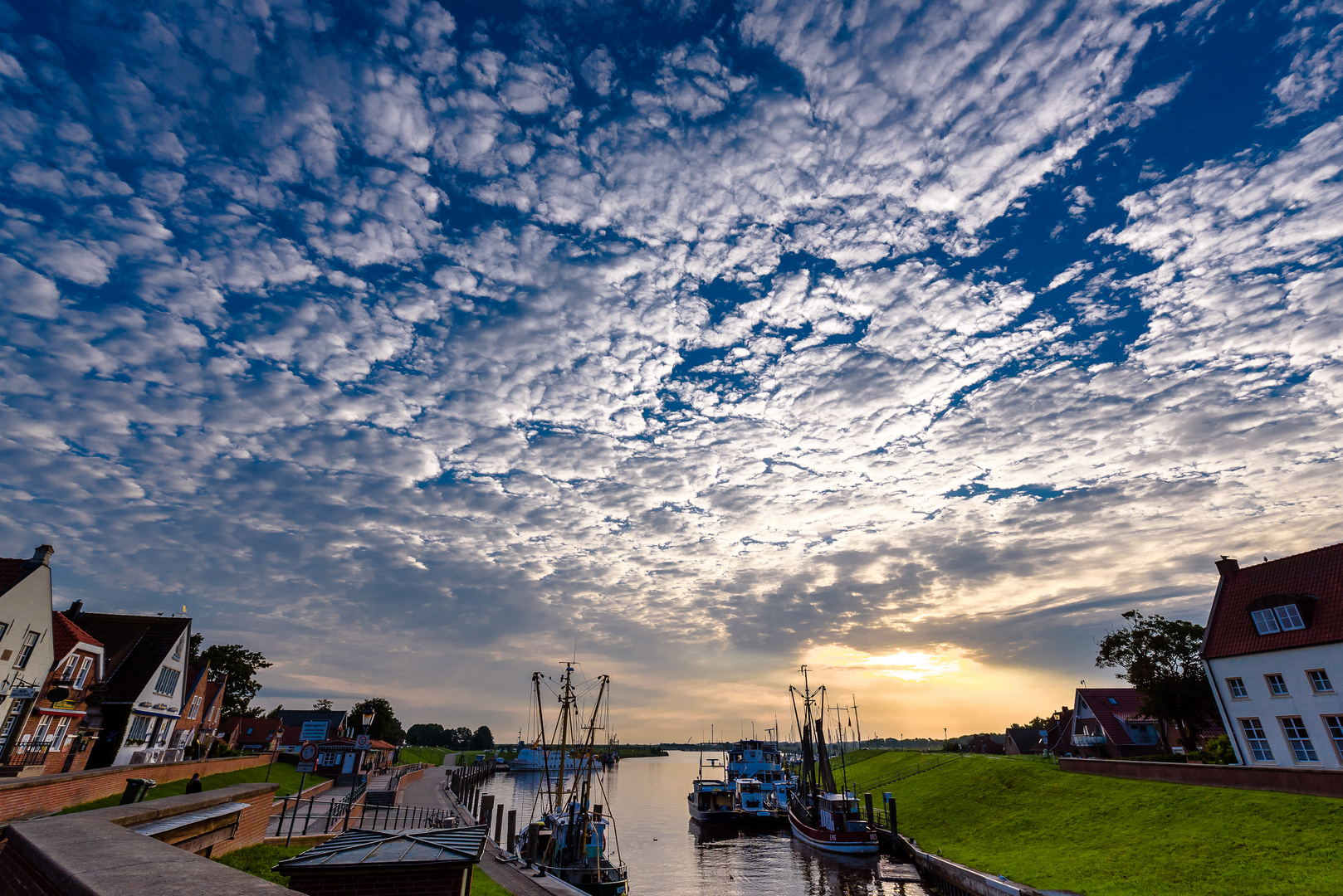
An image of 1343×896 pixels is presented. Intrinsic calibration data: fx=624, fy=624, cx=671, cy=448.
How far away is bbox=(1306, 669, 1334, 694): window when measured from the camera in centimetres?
3359

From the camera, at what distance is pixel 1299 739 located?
34.7m

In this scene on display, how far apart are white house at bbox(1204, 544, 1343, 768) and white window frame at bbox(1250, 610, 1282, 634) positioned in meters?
0.04

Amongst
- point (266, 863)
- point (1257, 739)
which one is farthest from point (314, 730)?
point (1257, 739)

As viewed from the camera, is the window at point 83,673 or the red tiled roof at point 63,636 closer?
the red tiled roof at point 63,636

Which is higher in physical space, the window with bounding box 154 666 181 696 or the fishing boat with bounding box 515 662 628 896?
the window with bounding box 154 666 181 696

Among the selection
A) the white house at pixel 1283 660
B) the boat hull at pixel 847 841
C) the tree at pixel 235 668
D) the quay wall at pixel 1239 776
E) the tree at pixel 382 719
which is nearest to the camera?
the quay wall at pixel 1239 776

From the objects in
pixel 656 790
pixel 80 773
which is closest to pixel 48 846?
pixel 80 773

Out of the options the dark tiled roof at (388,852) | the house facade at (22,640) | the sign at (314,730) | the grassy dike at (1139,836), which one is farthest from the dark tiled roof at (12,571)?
the sign at (314,730)

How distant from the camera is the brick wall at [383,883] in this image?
7938 millimetres

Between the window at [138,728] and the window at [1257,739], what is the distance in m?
73.6

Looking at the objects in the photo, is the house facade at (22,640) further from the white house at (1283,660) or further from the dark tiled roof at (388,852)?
the white house at (1283,660)

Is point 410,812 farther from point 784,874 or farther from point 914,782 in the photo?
point 914,782

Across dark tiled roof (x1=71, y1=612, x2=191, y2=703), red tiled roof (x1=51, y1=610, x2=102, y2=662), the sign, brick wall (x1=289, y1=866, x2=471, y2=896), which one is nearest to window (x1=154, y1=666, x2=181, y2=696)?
dark tiled roof (x1=71, y1=612, x2=191, y2=703)

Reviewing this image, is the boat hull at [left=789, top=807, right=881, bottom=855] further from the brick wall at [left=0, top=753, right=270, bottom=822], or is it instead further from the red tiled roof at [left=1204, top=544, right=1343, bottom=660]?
the brick wall at [left=0, top=753, right=270, bottom=822]
